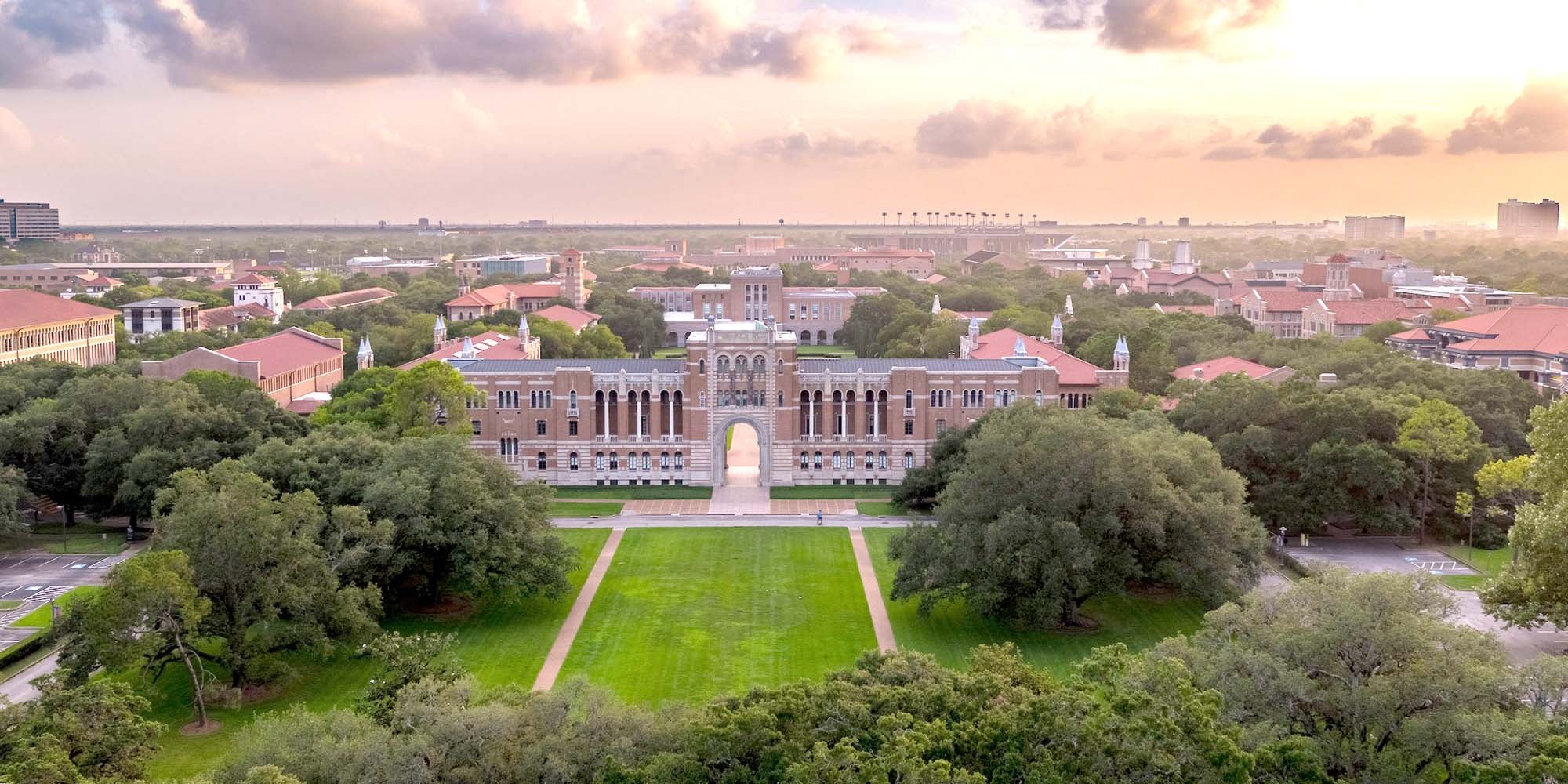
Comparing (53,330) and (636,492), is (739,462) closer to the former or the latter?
(636,492)

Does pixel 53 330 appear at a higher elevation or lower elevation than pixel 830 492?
higher

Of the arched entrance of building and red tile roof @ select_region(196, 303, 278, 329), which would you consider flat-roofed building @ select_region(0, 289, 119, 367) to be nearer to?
red tile roof @ select_region(196, 303, 278, 329)

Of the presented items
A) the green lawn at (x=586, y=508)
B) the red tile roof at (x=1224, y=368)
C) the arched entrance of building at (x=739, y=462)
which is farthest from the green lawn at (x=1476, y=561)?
the green lawn at (x=586, y=508)

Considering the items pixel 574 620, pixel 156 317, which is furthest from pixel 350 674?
pixel 156 317

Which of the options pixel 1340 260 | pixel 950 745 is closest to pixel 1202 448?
pixel 950 745

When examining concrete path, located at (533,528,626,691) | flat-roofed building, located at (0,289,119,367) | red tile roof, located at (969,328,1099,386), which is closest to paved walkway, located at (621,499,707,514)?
concrete path, located at (533,528,626,691)

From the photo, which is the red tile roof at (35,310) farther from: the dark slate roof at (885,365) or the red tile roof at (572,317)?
the dark slate roof at (885,365)
